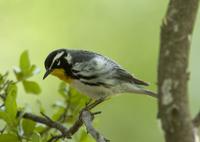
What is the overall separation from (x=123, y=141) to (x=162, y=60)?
3.65 metres

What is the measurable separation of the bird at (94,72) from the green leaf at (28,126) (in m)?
0.96

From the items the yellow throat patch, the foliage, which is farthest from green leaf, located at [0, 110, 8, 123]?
the yellow throat patch

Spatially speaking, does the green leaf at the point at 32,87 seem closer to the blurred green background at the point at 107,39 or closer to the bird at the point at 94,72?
the bird at the point at 94,72

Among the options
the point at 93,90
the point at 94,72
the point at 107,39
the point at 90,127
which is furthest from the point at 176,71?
the point at 107,39

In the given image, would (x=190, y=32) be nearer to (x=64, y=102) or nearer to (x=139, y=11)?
(x=64, y=102)

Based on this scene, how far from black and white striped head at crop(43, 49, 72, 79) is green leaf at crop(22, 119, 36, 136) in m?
1.01

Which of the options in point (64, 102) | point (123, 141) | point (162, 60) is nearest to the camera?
point (162, 60)

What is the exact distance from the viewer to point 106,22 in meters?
5.59

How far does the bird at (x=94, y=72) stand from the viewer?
10.8ft

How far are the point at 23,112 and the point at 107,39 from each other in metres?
3.34

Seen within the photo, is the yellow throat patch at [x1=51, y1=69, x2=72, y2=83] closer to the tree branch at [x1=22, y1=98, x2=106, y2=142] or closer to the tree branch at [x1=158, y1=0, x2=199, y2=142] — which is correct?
the tree branch at [x1=22, y1=98, x2=106, y2=142]

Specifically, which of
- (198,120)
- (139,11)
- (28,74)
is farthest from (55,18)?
(198,120)

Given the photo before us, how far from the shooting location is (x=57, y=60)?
10.9 ft

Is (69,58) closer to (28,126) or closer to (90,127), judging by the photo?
(28,126)
